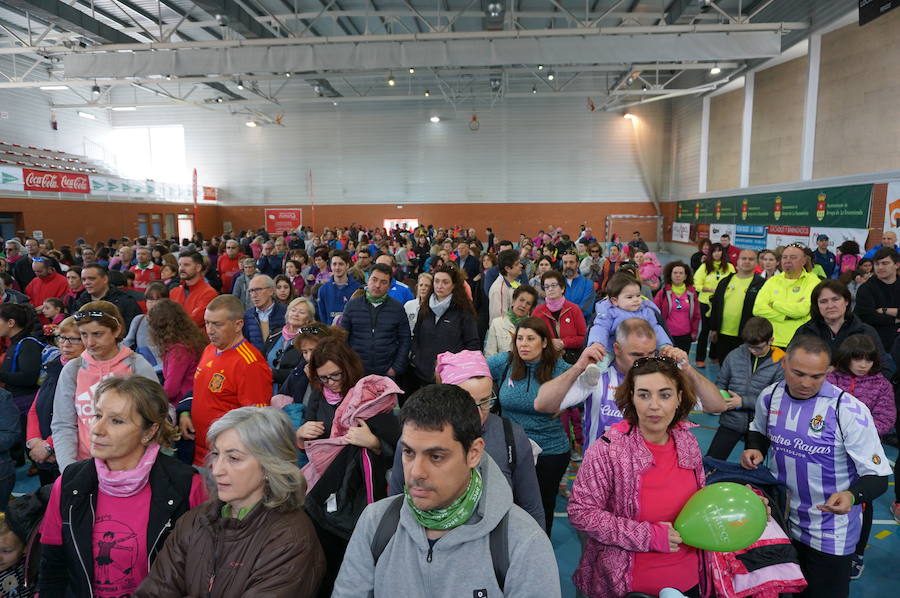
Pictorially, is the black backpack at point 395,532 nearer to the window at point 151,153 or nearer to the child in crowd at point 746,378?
the child in crowd at point 746,378

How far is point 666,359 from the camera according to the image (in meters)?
2.27

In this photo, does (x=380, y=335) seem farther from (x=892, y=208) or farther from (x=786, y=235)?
(x=786, y=235)

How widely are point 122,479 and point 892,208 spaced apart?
14247mm

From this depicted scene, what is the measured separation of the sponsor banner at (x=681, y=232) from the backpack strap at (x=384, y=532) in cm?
2416

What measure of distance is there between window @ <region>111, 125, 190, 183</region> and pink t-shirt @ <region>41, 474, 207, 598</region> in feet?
95.6

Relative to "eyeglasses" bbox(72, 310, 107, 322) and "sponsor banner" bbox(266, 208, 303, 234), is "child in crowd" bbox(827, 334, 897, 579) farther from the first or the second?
"sponsor banner" bbox(266, 208, 303, 234)

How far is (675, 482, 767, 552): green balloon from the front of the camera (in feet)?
6.58

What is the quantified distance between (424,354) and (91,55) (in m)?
14.3

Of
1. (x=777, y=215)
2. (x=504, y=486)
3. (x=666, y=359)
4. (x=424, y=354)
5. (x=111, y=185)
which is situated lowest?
(x=424, y=354)

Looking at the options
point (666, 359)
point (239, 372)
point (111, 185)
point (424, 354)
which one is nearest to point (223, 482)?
point (239, 372)

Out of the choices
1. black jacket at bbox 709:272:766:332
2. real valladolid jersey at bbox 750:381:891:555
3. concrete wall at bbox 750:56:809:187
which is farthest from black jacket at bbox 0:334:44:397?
concrete wall at bbox 750:56:809:187

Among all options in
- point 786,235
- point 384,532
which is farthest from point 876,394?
point 786,235

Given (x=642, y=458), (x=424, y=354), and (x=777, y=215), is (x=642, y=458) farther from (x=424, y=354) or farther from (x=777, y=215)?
(x=777, y=215)

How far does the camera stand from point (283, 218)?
27188 millimetres
